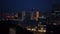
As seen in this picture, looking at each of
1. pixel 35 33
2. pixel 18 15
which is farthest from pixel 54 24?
pixel 18 15

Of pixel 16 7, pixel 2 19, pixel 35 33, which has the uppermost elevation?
pixel 16 7

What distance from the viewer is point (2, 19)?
6.68 ft

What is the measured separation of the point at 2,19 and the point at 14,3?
27cm

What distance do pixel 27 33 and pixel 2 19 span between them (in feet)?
1.24

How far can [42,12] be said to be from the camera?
2.02 metres

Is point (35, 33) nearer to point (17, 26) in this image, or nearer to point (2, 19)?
point (17, 26)

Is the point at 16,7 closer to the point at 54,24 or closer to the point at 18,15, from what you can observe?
the point at 18,15

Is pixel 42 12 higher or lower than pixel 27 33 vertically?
higher

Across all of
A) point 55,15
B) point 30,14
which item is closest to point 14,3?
point 30,14

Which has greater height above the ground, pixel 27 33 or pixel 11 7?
pixel 11 7

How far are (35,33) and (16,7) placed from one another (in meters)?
0.43

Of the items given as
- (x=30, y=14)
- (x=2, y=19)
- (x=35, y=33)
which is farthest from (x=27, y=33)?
(x=2, y=19)

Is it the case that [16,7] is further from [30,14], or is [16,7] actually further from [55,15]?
[55,15]

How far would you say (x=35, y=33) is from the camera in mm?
2027
